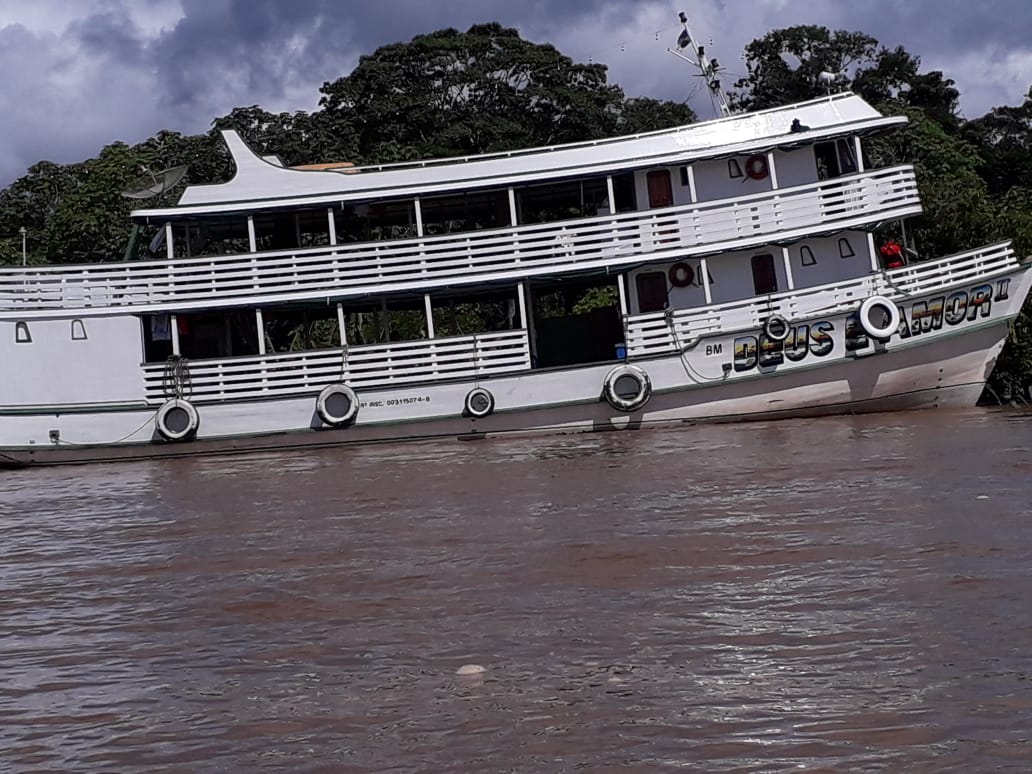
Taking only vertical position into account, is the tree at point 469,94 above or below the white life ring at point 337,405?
above

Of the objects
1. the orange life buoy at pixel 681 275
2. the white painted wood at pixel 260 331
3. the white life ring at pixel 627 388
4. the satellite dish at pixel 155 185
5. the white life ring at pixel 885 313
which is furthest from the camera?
the satellite dish at pixel 155 185

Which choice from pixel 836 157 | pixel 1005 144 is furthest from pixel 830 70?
→ pixel 836 157

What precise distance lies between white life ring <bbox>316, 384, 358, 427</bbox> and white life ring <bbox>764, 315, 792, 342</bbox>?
17.6 ft

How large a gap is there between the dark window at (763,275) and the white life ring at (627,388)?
2.08 meters

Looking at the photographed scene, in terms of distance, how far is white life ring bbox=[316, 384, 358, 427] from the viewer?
16.8 m

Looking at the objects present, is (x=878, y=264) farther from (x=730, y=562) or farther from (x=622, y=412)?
(x=730, y=562)

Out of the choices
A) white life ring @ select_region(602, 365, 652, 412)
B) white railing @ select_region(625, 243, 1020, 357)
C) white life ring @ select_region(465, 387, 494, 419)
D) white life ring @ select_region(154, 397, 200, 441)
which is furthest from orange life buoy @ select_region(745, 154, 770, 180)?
white life ring @ select_region(154, 397, 200, 441)

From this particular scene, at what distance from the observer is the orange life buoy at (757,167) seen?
17.3 metres

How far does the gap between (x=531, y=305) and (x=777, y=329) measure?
129 inches

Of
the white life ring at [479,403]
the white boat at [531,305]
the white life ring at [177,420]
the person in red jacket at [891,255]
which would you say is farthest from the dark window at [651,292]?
the white life ring at [177,420]

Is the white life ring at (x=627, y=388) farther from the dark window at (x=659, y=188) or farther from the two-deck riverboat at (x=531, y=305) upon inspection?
the dark window at (x=659, y=188)

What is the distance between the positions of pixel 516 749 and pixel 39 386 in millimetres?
14070

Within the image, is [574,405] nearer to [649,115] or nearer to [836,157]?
[836,157]

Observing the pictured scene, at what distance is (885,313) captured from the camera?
16250 millimetres
